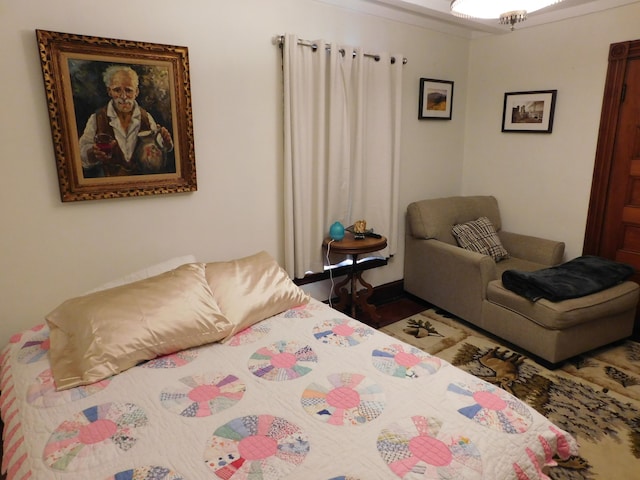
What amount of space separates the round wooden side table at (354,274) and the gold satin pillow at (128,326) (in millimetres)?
1252

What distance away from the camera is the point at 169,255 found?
259 cm

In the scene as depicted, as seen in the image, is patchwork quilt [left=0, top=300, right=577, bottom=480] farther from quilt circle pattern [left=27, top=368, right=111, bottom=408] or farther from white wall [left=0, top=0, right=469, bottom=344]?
white wall [left=0, top=0, right=469, bottom=344]

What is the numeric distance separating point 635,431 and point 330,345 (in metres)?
1.69

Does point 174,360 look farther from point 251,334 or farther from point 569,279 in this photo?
point 569,279

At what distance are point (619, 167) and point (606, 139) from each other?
0.24 metres

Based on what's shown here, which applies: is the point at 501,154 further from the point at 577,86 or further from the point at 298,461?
the point at 298,461

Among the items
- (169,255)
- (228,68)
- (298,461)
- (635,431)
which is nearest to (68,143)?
(169,255)

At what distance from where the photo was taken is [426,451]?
49.5 inches

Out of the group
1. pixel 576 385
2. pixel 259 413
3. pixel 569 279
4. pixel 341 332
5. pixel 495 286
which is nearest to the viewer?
pixel 259 413

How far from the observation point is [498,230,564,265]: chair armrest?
3.40 m

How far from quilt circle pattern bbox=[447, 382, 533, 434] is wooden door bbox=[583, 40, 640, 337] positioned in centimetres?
235

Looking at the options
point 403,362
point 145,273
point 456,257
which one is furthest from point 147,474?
point 456,257

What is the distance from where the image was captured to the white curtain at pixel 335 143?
2875mm

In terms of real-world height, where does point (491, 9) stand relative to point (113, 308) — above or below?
above
